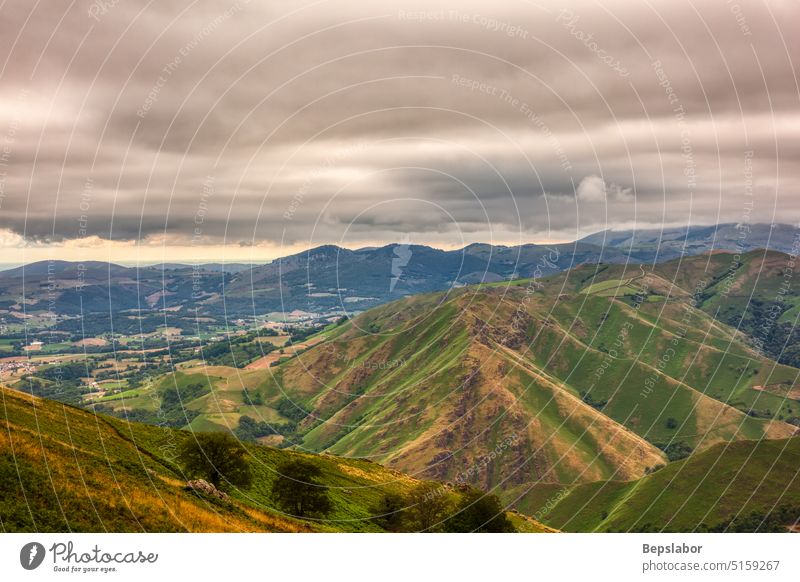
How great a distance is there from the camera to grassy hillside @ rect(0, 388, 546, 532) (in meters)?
48.5

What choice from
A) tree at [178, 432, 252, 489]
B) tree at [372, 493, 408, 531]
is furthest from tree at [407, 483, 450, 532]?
tree at [178, 432, 252, 489]

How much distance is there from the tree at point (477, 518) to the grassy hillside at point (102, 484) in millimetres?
14145

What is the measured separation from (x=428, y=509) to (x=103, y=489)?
187 ft

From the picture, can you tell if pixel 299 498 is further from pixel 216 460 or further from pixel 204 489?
pixel 204 489

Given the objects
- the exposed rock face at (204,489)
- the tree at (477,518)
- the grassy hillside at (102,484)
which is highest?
the grassy hillside at (102,484)

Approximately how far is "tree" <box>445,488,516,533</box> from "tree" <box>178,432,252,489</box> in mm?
34756

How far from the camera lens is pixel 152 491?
6066cm

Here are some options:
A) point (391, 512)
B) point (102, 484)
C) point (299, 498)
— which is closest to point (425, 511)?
point (391, 512)

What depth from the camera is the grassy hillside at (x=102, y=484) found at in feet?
159

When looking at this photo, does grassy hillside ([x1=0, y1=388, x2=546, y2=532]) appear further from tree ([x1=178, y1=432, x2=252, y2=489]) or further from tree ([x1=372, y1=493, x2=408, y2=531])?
tree ([x1=178, y1=432, x2=252, y2=489])

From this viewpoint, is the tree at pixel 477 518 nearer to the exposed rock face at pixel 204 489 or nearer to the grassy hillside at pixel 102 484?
the grassy hillside at pixel 102 484

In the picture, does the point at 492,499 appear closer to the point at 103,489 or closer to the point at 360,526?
the point at 360,526

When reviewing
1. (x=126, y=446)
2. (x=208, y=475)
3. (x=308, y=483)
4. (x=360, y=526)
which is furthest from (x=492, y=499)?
(x=126, y=446)
